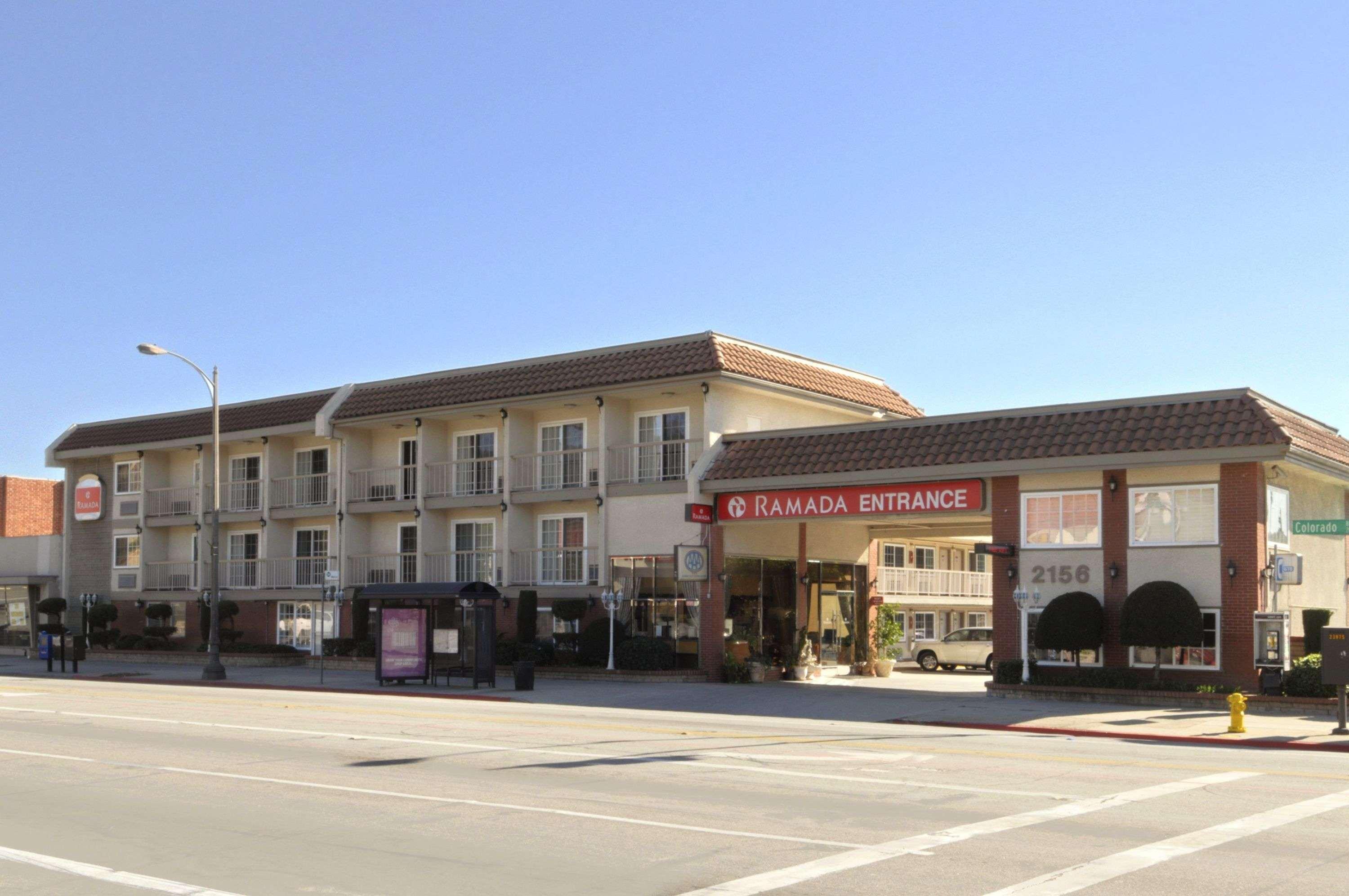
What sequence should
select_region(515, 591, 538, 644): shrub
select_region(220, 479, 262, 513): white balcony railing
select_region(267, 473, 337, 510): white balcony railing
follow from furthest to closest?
select_region(220, 479, 262, 513): white balcony railing, select_region(267, 473, 337, 510): white balcony railing, select_region(515, 591, 538, 644): shrub

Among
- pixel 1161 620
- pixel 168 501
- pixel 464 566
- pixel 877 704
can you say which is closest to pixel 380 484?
pixel 464 566

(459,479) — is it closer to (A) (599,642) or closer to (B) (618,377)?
(B) (618,377)

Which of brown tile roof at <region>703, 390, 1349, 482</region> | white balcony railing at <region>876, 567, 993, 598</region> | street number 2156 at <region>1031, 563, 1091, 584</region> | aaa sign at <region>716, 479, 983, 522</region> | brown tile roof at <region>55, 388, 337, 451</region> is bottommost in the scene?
white balcony railing at <region>876, 567, 993, 598</region>

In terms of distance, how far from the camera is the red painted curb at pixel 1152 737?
19859mm

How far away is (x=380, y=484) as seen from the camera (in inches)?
1734

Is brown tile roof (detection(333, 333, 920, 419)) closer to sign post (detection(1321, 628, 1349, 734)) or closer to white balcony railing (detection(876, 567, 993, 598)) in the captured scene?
white balcony railing (detection(876, 567, 993, 598))

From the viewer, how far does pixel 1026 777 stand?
1498 cm

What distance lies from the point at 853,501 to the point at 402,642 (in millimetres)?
11466

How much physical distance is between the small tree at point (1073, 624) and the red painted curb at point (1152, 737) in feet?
16.2

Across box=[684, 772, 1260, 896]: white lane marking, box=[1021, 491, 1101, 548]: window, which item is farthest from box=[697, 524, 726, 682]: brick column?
box=[684, 772, 1260, 896]: white lane marking

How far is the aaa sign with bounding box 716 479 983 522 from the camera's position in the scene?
30297mm

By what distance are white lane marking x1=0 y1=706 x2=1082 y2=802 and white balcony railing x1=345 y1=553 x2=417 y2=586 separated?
1835cm

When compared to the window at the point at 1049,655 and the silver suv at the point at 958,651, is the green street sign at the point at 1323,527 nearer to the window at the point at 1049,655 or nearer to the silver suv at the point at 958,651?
the window at the point at 1049,655

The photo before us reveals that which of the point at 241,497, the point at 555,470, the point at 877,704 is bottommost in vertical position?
the point at 877,704
